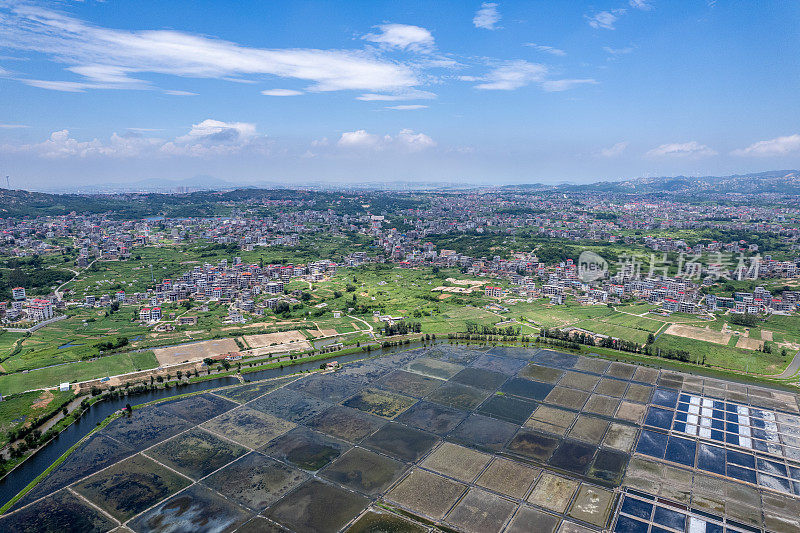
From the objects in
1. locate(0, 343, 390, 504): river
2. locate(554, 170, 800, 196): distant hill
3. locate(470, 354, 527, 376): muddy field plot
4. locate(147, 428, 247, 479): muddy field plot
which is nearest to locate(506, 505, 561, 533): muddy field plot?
locate(147, 428, 247, 479): muddy field plot

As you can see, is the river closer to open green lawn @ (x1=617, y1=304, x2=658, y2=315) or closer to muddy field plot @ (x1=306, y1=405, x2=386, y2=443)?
muddy field plot @ (x1=306, y1=405, x2=386, y2=443)

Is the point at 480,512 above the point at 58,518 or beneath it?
beneath

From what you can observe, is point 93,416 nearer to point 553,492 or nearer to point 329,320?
point 329,320

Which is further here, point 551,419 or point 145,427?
point 551,419

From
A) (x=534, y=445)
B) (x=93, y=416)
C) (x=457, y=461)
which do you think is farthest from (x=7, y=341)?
(x=534, y=445)

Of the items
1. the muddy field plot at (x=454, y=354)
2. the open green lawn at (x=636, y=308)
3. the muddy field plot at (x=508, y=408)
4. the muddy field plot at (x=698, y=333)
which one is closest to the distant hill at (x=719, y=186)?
the open green lawn at (x=636, y=308)

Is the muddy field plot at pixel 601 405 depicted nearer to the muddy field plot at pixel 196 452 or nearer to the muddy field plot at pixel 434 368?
the muddy field plot at pixel 434 368
